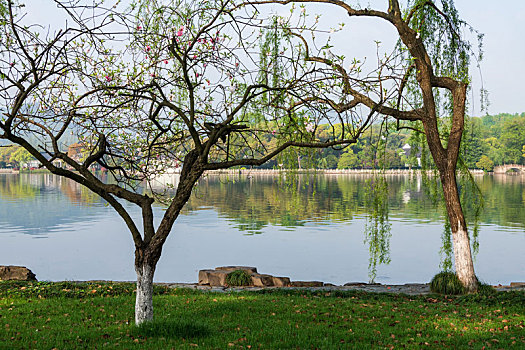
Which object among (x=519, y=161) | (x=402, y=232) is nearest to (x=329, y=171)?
(x=519, y=161)

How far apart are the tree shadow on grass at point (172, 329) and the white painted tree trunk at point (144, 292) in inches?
6.5

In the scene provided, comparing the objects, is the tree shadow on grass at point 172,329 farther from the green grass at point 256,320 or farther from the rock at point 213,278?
the rock at point 213,278

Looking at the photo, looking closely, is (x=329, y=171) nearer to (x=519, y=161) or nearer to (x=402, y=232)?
(x=519, y=161)

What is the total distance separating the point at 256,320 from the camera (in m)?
8.96

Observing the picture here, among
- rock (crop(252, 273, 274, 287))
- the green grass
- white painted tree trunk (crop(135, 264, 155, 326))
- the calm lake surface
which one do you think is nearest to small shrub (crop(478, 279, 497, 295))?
the green grass

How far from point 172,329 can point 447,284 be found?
7924 mm

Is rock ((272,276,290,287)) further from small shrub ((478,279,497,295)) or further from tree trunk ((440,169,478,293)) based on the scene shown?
small shrub ((478,279,497,295))

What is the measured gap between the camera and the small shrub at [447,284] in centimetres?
1281

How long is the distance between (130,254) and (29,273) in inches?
570

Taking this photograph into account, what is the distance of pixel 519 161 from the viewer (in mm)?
124500

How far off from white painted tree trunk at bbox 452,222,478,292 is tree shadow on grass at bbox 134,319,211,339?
7.39 metres

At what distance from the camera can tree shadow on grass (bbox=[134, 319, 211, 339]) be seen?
25.3 feet

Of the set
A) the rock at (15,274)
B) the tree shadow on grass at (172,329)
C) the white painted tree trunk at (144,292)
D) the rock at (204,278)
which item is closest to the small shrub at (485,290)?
the rock at (204,278)

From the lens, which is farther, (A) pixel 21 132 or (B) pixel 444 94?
(B) pixel 444 94
